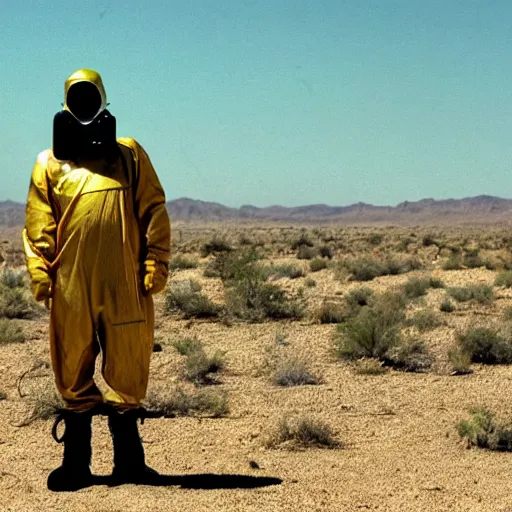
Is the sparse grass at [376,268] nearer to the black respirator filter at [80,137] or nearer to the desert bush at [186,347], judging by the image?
the desert bush at [186,347]

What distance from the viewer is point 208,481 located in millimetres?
6188

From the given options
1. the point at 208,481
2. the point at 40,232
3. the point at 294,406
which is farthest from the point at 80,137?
the point at 294,406

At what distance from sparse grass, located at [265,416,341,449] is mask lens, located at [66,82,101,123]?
310 centimetres

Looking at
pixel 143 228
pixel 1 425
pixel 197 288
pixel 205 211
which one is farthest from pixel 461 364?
pixel 205 211

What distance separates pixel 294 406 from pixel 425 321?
5.67 meters

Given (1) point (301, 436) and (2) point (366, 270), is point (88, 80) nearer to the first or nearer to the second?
(1) point (301, 436)

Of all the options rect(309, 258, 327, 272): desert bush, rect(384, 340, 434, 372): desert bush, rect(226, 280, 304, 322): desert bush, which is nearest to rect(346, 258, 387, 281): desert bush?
rect(309, 258, 327, 272): desert bush

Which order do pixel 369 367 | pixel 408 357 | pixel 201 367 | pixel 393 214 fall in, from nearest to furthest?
pixel 201 367 → pixel 369 367 → pixel 408 357 → pixel 393 214

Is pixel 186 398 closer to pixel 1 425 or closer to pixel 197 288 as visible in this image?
pixel 1 425

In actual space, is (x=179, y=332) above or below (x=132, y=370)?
below

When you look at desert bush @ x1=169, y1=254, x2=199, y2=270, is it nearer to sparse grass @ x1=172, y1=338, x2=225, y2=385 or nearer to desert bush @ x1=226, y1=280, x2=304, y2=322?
desert bush @ x1=226, y1=280, x2=304, y2=322

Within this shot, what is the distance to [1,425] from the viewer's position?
8.16 metres

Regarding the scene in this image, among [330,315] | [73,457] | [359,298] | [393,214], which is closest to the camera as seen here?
[73,457]

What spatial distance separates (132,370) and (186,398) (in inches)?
121
